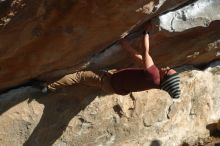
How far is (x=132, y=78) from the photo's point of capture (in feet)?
16.2

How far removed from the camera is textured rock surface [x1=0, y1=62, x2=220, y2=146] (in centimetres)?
559

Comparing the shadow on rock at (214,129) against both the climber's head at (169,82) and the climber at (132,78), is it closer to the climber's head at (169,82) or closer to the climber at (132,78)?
the climber at (132,78)

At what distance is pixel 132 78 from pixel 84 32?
25.2 inches

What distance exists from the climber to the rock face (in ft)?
0.43

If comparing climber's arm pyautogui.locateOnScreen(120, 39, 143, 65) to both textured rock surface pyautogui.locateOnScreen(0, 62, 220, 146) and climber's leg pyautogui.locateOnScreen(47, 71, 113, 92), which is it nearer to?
climber's leg pyautogui.locateOnScreen(47, 71, 113, 92)

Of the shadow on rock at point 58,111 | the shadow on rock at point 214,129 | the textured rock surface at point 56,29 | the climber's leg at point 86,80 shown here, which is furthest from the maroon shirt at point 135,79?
the shadow on rock at point 214,129

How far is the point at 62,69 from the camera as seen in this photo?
5.46m

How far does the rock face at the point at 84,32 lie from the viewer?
446 cm

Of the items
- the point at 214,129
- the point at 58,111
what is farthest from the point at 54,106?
the point at 214,129

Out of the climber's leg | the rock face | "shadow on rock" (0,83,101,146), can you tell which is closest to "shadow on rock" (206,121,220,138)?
the rock face

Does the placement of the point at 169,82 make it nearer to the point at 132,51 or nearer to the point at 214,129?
the point at 132,51

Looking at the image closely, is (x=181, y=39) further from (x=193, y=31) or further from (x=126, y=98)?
(x=126, y=98)

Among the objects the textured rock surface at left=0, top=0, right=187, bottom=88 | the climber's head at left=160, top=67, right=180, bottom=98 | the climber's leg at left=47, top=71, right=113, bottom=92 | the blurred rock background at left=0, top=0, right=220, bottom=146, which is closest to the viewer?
the textured rock surface at left=0, top=0, right=187, bottom=88

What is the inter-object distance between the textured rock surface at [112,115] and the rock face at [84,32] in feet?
1.23
